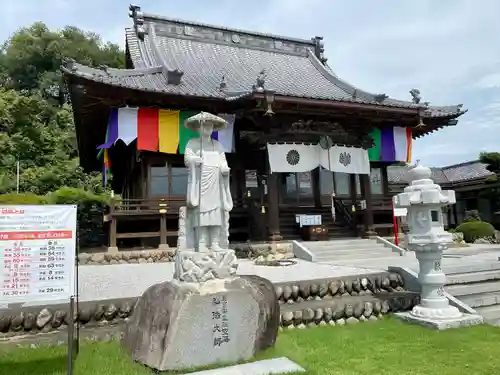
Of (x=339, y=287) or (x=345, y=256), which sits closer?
(x=339, y=287)

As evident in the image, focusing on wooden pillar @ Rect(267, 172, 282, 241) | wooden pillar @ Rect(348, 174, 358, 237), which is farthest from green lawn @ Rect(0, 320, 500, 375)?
wooden pillar @ Rect(348, 174, 358, 237)

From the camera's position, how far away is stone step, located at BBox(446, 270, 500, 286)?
8.27m

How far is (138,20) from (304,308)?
1819 cm

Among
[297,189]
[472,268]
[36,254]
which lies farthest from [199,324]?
[297,189]

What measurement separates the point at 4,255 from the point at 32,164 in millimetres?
30040

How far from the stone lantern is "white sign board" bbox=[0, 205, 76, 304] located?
551 centimetres

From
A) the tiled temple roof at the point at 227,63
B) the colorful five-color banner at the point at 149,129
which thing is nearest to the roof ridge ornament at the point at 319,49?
the tiled temple roof at the point at 227,63

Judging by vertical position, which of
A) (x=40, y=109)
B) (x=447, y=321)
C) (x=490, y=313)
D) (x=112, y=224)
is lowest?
(x=490, y=313)

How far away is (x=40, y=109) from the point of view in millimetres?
36625

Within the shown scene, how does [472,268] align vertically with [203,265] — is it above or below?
below

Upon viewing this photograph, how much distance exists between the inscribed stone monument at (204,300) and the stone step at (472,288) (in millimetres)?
4433

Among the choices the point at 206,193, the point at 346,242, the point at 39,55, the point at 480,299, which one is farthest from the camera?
the point at 39,55

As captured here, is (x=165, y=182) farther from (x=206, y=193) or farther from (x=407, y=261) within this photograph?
(x=206, y=193)

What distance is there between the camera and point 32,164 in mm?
30172
